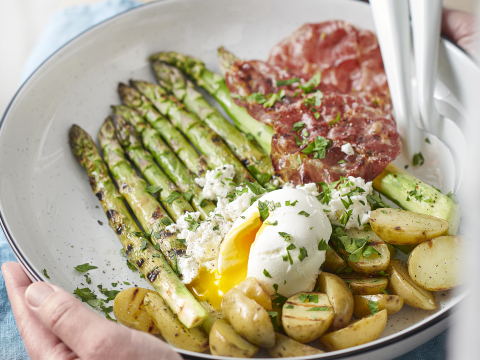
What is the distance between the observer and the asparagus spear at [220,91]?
11.3 ft

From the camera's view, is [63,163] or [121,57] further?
[121,57]

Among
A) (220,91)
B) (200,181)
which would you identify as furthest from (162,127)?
(200,181)

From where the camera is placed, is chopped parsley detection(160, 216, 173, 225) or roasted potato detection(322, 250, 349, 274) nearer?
roasted potato detection(322, 250, 349, 274)

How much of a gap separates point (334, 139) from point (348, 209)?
Answer: 69 centimetres

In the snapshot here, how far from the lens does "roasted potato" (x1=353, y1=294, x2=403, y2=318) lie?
2252mm

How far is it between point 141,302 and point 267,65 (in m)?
2.59

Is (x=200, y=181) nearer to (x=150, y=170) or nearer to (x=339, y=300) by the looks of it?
(x=150, y=170)

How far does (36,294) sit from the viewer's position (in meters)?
2.00

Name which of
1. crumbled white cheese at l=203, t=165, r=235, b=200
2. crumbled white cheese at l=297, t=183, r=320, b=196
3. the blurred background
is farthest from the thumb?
the blurred background

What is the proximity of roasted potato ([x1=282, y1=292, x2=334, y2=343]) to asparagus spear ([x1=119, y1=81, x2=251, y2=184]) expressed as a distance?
4.02 feet

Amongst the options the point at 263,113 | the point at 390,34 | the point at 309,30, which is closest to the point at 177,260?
the point at 263,113

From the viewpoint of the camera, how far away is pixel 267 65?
12.8 feet

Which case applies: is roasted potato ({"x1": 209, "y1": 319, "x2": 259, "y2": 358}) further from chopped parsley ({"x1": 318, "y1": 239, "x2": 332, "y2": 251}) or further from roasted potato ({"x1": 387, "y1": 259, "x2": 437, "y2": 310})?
roasted potato ({"x1": 387, "y1": 259, "x2": 437, "y2": 310})

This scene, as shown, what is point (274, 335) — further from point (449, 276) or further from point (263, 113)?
point (263, 113)
